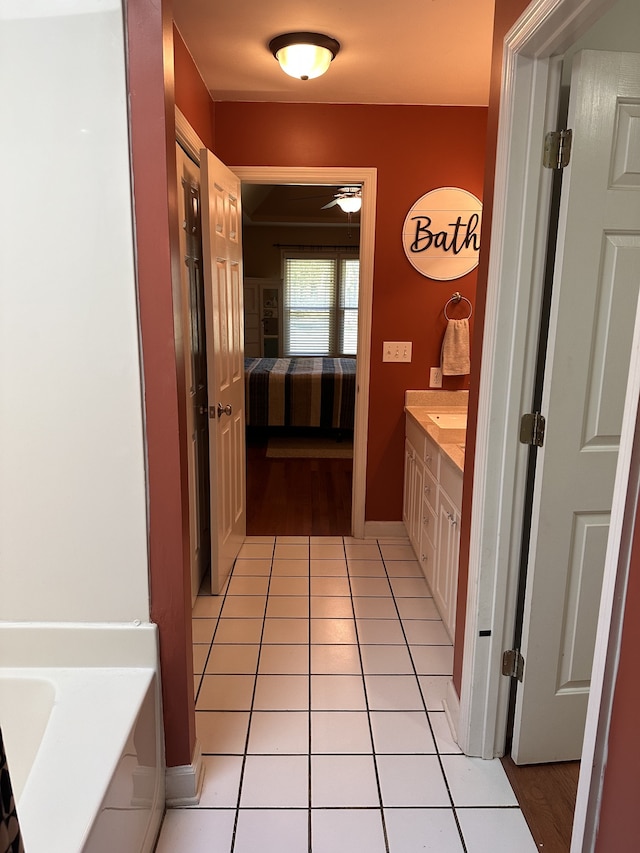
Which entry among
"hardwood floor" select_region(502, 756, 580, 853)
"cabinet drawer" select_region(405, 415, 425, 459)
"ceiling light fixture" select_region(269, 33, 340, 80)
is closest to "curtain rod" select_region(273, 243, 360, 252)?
"cabinet drawer" select_region(405, 415, 425, 459)

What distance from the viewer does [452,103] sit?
10.2 ft

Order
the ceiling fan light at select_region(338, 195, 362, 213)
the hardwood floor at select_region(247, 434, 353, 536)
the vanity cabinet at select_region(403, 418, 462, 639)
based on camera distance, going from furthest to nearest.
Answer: the ceiling fan light at select_region(338, 195, 362, 213), the hardwood floor at select_region(247, 434, 353, 536), the vanity cabinet at select_region(403, 418, 462, 639)

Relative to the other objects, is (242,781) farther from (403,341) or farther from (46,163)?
(403,341)

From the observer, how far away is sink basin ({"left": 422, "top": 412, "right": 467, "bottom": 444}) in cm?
265

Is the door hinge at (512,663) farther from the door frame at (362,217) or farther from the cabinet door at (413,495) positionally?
the door frame at (362,217)

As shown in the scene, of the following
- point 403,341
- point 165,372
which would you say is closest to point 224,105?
point 403,341

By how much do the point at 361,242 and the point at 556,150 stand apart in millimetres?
1854

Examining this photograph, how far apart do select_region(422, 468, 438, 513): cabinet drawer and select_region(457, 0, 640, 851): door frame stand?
872 mm

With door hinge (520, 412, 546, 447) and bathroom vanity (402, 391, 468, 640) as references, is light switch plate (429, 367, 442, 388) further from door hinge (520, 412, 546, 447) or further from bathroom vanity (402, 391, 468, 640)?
door hinge (520, 412, 546, 447)

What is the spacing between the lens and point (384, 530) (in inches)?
143

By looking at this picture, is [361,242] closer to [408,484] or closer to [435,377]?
[435,377]

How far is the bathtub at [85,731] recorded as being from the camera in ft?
3.81

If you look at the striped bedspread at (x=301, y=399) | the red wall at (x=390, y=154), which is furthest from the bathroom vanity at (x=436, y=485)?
the striped bedspread at (x=301, y=399)

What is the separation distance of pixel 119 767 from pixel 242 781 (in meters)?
0.62
